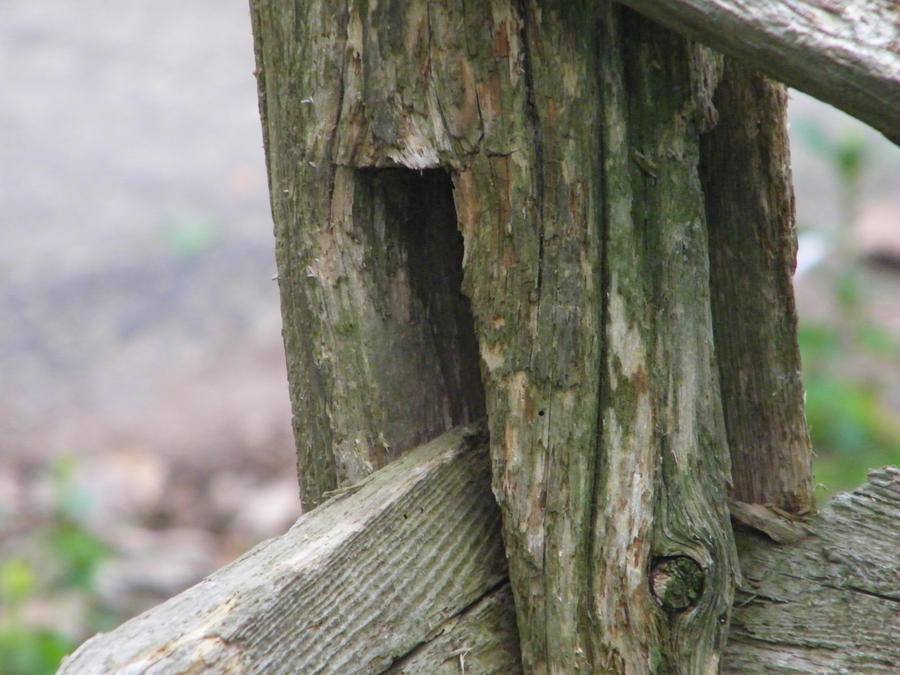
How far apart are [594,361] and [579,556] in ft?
0.60

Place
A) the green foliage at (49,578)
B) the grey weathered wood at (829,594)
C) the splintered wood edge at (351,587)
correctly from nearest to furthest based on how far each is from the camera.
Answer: the splintered wood edge at (351,587) → the grey weathered wood at (829,594) → the green foliage at (49,578)

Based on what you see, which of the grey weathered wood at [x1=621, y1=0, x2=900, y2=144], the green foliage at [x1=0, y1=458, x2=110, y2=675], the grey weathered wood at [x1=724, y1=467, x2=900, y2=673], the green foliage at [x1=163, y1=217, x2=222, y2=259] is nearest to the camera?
the grey weathered wood at [x1=621, y1=0, x2=900, y2=144]

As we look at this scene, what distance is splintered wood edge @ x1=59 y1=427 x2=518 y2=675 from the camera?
889 mm

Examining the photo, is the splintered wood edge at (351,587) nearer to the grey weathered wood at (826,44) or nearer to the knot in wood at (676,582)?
the knot in wood at (676,582)

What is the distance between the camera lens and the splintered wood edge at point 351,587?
0.89m

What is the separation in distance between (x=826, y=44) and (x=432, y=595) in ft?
1.93

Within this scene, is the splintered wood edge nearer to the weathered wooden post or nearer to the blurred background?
the weathered wooden post

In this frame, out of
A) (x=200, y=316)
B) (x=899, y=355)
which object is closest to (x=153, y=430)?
(x=200, y=316)

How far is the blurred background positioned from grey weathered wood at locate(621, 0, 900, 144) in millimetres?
1842

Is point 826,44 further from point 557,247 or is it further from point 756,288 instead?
point 756,288

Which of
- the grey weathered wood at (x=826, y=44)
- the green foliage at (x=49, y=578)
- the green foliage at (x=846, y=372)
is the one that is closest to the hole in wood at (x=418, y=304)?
the grey weathered wood at (x=826, y=44)

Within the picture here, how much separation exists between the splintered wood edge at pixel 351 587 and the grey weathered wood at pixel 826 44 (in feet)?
1.57

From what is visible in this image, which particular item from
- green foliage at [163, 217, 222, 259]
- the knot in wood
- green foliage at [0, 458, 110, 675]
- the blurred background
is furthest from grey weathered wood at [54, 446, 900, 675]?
green foliage at [163, 217, 222, 259]

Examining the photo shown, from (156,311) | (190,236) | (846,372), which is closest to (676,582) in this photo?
(846,372)
